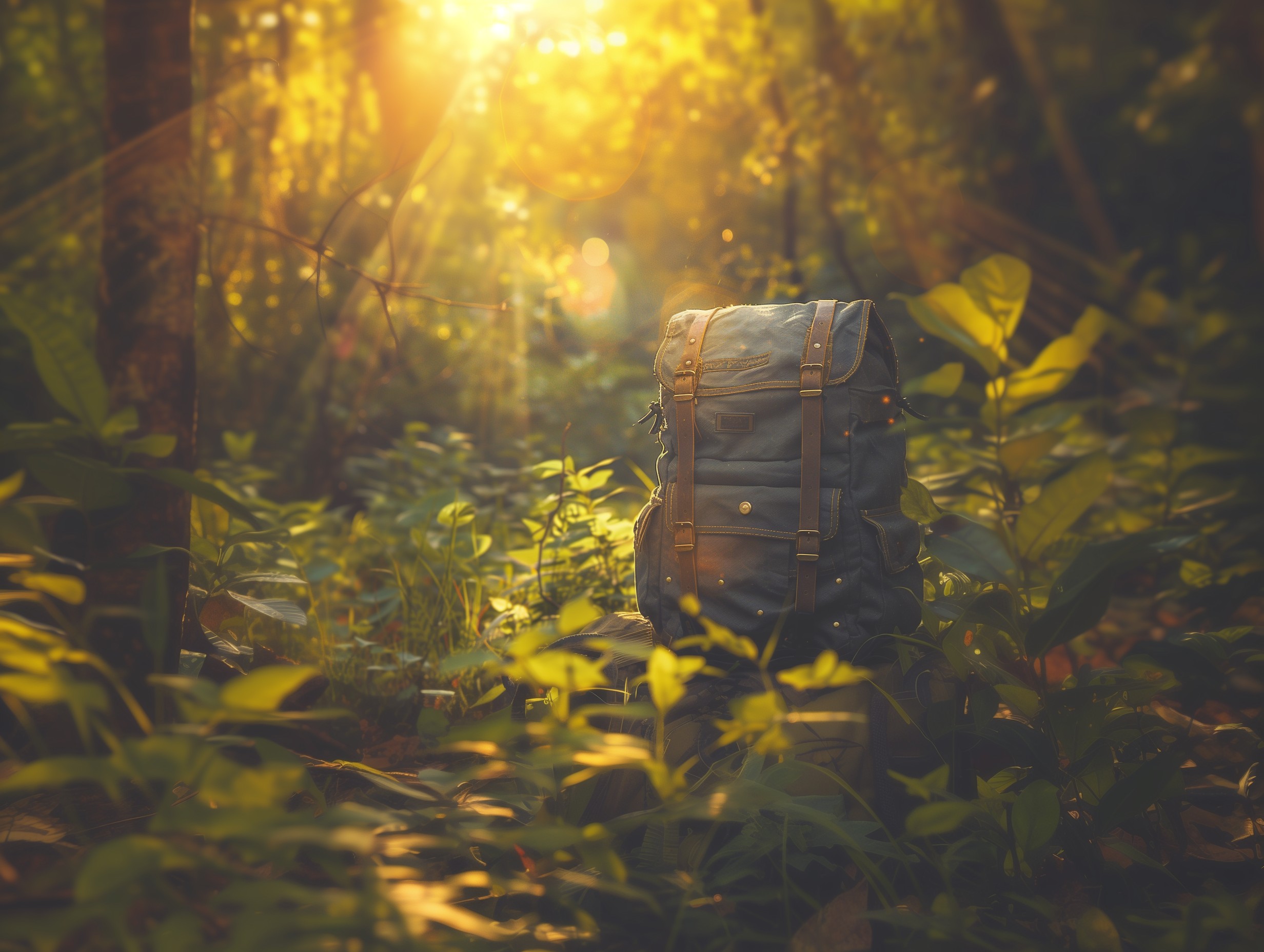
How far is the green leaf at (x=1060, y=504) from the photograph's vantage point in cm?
127

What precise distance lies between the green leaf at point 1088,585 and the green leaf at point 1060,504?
0.09m

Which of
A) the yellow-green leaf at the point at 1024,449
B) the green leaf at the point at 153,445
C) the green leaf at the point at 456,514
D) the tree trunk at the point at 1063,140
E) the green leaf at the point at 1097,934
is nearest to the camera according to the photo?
the green leaf at the point at 1097,934

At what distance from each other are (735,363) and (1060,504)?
72cm

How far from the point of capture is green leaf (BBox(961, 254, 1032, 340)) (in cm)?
150

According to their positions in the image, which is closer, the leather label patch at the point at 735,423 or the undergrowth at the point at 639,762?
the undergrowth at the point at 639,762

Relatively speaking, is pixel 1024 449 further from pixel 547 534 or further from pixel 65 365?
pixel 65 365

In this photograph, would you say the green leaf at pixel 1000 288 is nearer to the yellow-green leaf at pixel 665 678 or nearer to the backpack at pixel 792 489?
the backpack at pixel 792 489

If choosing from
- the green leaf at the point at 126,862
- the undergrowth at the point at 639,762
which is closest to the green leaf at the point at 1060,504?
the undergrowth at the point at 639,762

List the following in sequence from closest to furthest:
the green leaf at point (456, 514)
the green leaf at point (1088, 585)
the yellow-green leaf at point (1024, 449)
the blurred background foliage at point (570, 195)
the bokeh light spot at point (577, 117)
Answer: the green leaf at point (1088, 585), the yellow-green leaf at point (1024, 449), the green leaf at point (456, 514), the blurred background foliage at point (570, 195), the bokeh light spot at point (577, 117)

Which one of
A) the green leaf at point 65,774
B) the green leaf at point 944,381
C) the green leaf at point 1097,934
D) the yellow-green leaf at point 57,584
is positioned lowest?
the green leaf at point 1097,934

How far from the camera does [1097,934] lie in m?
1.04

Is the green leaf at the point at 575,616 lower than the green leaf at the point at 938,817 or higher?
higher

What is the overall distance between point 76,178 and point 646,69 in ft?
17.3

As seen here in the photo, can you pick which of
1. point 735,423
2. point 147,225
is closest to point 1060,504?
point 735,423
